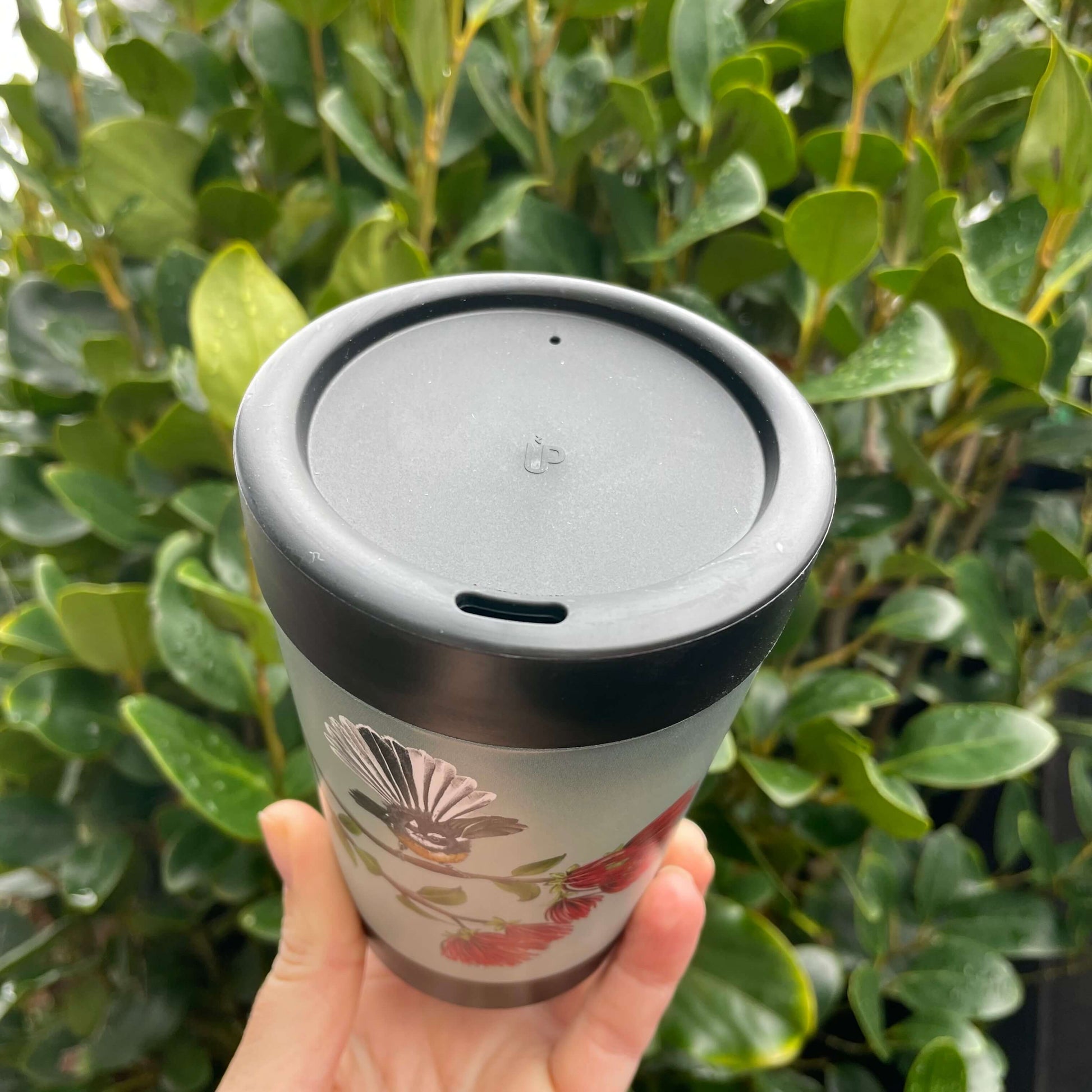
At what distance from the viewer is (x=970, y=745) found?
497mm

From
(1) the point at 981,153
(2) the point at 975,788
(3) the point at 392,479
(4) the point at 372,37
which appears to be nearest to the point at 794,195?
(1) the point at 981,153

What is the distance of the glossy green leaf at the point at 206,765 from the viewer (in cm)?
39

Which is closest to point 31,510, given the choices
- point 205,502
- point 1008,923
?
point 205,502

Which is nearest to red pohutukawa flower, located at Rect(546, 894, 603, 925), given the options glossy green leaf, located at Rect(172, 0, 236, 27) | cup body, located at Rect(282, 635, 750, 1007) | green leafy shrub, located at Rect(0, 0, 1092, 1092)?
cup body, located at Rect(282, 635, 750, 1007)

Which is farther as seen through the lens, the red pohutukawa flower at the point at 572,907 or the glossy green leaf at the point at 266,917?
the glossy green leaf at the point at 266,917

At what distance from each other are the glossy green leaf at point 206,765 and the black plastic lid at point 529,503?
0.17 m

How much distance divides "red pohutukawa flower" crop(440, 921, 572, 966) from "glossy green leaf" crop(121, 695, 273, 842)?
127 millimetres

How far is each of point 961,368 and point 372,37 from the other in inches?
16.2

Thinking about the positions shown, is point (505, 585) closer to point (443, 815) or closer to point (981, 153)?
point (443, 815)

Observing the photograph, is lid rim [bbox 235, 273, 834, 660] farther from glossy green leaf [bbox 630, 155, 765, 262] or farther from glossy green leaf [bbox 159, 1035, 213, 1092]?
glossy green leaf [bbox 159, 1035, 213, 1092]

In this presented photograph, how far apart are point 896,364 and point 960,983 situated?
43 cm

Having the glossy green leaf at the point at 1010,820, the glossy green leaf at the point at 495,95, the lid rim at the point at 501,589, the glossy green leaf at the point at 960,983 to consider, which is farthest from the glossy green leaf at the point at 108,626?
the glossy green leaf at the point at 1010,820

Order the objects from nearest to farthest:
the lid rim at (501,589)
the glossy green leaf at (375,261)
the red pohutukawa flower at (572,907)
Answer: the lid rim at (501,589) → the red pohutukawa flower at (572,907) → the glossy green leaf at (375,261)

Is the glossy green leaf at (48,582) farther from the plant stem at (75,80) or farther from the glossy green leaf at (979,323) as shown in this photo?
the glossy green leaf at (979,323)
